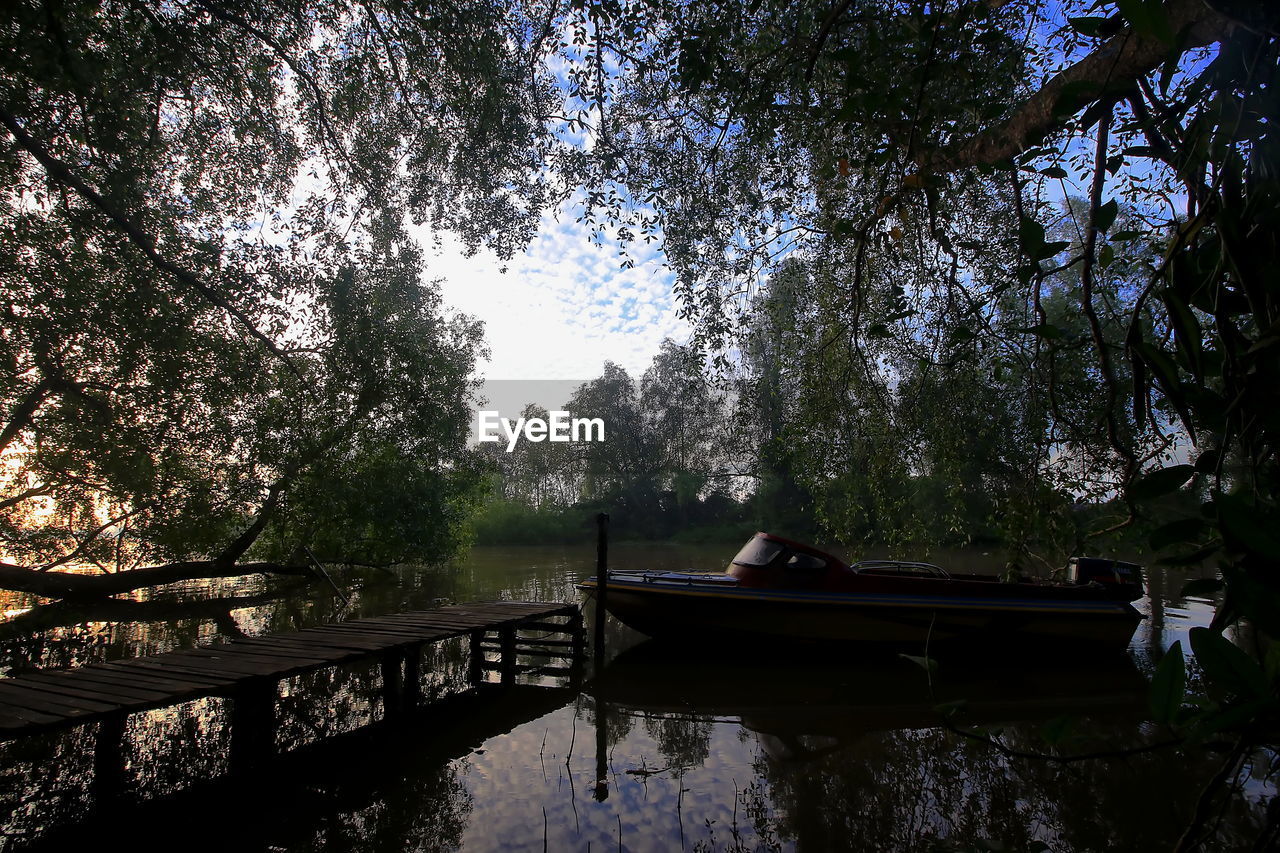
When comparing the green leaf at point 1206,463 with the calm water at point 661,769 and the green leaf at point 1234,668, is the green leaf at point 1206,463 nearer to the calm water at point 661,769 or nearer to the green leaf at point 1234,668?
the green leaf at point 1234,668

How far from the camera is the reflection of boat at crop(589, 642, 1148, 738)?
24.7ft

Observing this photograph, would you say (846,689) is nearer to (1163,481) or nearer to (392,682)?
(392,682)

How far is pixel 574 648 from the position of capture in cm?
983

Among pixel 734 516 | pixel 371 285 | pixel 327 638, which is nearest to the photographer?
pixel 327 638

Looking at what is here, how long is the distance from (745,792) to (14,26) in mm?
8630

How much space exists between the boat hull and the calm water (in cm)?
41

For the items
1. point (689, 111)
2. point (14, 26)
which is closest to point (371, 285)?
point (14, 26)

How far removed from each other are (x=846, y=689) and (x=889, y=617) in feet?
5.74

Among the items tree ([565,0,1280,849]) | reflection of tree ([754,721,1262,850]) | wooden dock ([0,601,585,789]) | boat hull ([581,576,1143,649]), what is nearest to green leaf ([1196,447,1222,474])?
tree ([565,0,1280,849])

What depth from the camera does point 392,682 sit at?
7.52 metres

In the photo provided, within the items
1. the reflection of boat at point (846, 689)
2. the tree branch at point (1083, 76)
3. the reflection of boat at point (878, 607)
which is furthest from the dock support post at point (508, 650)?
the tree branch at point (1083, 76)

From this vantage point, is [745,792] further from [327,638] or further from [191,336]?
[191,336]

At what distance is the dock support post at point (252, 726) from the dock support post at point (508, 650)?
3349 millimetres

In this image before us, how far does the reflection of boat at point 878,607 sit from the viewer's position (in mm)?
9945
